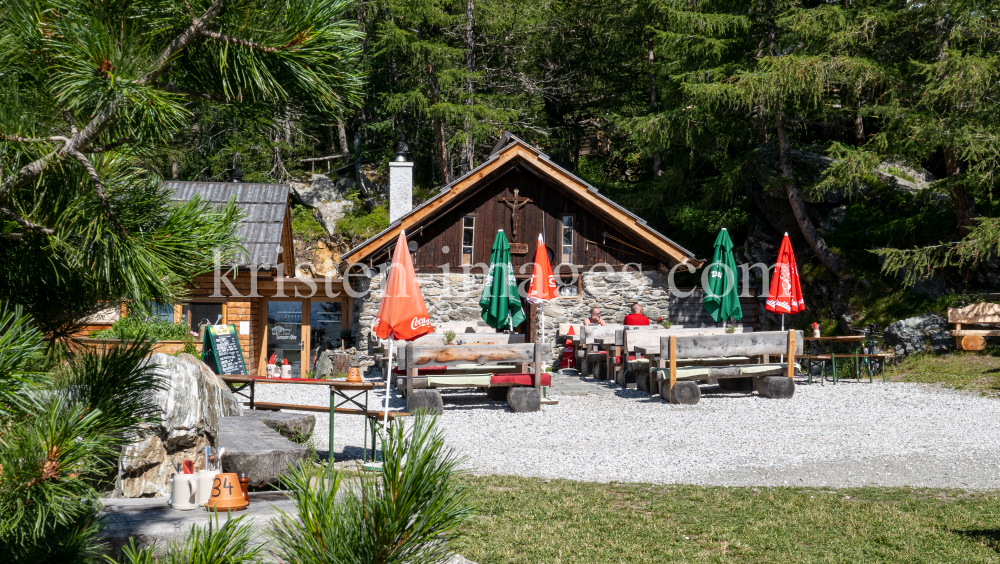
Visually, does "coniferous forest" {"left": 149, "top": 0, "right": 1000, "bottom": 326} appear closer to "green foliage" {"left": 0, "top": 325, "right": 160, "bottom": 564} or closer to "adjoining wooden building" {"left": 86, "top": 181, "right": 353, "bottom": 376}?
"adjoining wooden building" {"left": 86, "top": 181, "right": 353, "bottom": 376}

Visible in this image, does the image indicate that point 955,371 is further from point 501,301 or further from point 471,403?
point 471,403

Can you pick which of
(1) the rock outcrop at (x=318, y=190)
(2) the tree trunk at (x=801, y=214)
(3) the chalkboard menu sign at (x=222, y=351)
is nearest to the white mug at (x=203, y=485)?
(3) the chalkboard menu sign at (x=222, y=351)

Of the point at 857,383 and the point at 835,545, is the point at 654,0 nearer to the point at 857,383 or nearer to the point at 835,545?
the point at 857,383

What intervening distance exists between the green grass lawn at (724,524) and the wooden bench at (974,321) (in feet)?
33.1

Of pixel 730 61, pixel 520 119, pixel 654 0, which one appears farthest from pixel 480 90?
pixel 730 61

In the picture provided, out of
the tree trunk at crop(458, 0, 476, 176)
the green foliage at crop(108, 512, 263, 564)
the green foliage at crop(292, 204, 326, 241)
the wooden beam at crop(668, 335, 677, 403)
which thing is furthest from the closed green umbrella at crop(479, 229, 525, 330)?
the green foliage at crop(292, 204, 326, 241)

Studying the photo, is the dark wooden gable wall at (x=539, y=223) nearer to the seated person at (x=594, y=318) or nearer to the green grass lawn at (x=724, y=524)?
the seated person at (x=594, y=318)

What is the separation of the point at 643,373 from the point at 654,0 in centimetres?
1317

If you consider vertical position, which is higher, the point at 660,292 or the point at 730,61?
the point at 730,61

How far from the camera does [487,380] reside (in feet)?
37.3

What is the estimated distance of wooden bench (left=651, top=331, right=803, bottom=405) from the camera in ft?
38.8

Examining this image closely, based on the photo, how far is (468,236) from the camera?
18406 millimetres

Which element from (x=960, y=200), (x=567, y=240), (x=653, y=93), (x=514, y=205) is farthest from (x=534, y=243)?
(x=653, y=93)

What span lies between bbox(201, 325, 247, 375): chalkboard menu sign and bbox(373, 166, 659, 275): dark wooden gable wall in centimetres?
670
